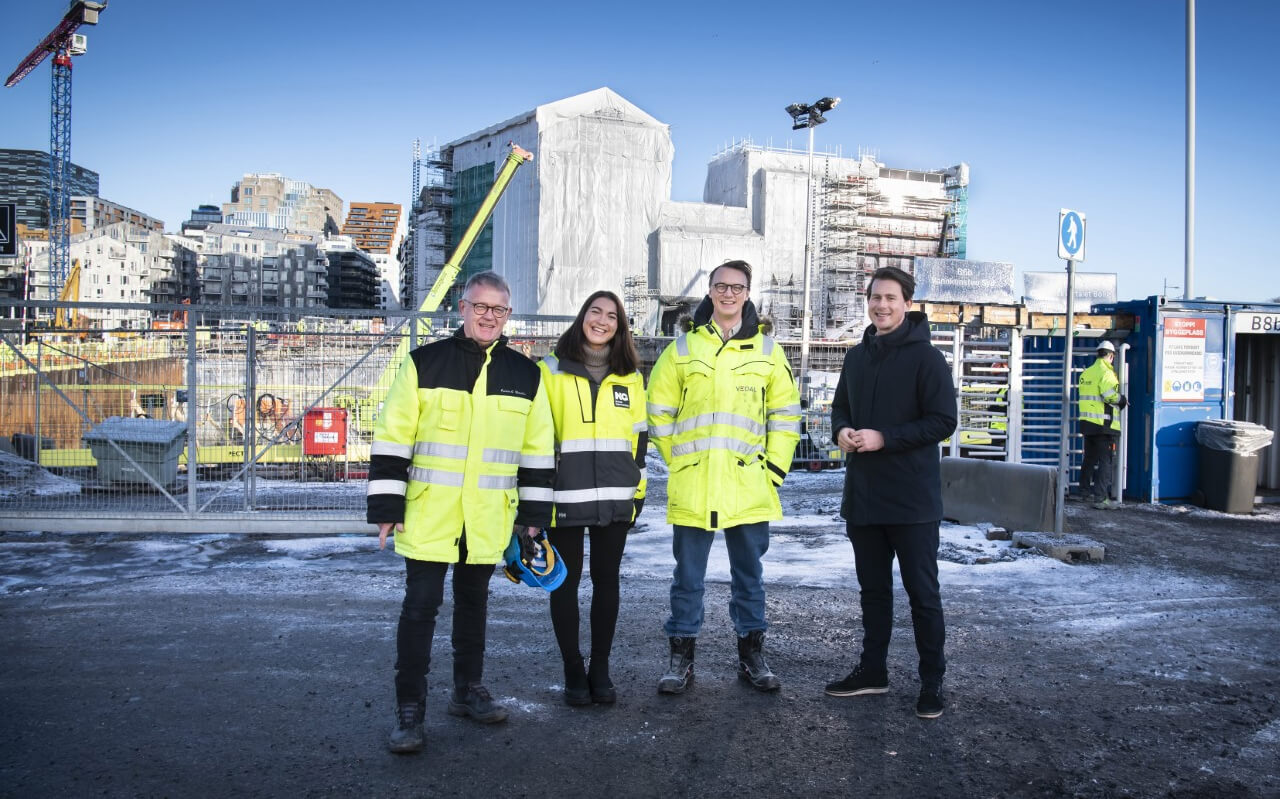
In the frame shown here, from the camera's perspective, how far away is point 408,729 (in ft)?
12.5

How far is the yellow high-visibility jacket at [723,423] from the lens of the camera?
177 inches

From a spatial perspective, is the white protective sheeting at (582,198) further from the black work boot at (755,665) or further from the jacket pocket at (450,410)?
the jacket pocket at (450,410)

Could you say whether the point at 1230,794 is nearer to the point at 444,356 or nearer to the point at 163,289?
the point at 444,356

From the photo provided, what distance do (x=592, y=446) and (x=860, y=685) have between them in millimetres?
1810

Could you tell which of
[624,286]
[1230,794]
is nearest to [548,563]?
[1230,794]

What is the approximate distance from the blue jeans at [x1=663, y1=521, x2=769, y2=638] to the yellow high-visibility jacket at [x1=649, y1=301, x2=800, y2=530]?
0.10 m

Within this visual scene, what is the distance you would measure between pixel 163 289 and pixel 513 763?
12481 centimetres

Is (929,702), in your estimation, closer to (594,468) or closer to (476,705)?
(594,468)

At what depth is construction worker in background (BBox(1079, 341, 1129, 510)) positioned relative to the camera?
455 inches

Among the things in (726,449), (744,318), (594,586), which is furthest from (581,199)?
(594,586)

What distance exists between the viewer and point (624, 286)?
62094 mm

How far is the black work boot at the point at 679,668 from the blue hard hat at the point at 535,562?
790 millimetres

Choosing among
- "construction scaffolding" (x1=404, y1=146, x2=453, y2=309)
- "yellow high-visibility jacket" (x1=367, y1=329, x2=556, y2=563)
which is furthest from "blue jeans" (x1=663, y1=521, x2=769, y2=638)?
"construction scaffolding" (x1=404, y1=146, x2=453, y2=309)

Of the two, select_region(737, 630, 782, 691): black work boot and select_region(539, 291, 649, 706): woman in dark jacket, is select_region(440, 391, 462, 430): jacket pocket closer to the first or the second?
select_region(539, 291, 649, 706): woman in dark jacket
